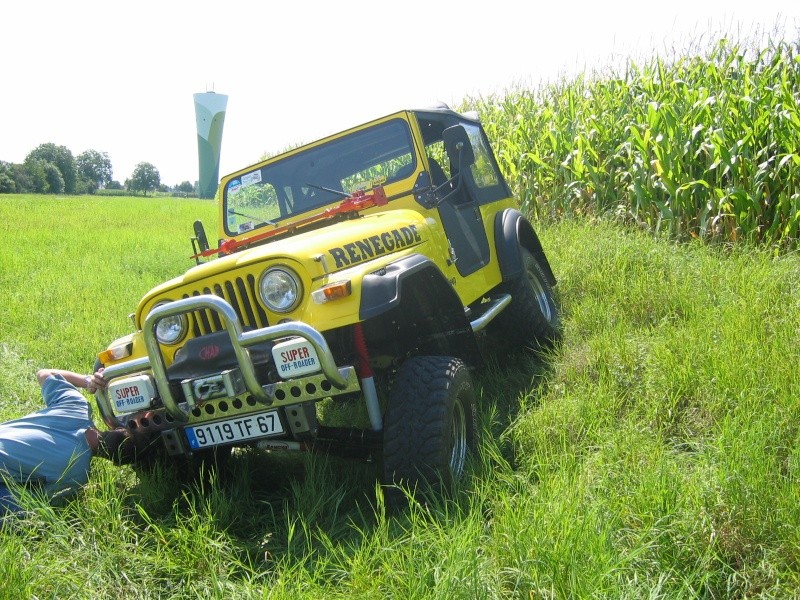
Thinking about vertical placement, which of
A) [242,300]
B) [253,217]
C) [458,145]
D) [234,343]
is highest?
[458,145]

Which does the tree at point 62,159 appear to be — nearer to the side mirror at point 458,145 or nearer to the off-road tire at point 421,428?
the side mirror at point 458,145

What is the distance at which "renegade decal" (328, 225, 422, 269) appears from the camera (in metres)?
3.42

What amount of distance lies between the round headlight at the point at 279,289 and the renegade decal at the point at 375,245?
10.3 inches

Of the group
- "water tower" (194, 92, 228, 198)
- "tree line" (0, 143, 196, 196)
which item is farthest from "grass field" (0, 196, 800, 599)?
"tree line" (0, 143, 196, 196)

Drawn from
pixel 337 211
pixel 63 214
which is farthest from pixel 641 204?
pixel 63 214

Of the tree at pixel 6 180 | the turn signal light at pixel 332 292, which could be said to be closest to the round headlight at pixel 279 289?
the turn signal light at pixel 332 292

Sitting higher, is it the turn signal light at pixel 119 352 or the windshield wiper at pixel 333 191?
the windshield wiper at pixel 333 191

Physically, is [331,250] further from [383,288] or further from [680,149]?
[680,149]

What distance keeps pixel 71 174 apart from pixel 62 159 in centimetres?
237

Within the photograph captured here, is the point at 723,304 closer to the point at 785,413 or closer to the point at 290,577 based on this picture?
the point at 785,413

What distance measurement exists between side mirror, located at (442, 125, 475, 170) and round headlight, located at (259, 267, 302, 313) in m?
1.62

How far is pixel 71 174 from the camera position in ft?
315

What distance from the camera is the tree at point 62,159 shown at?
91331mm

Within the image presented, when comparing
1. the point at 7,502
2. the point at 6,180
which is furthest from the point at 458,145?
the point at 6,180
